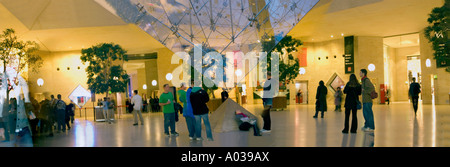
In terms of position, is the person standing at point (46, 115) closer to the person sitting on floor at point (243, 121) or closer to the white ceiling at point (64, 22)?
the person sitting on floor at point (243, 121)

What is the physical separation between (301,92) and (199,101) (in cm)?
2343

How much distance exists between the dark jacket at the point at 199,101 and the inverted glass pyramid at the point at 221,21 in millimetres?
3342

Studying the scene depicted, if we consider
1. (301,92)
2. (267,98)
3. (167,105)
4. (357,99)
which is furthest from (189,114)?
(301,92)

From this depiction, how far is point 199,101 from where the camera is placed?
784 cm

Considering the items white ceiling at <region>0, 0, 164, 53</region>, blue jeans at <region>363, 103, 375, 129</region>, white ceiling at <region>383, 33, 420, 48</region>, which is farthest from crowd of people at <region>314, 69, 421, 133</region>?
white ceiling at <region>383, 33, 420, 48</region>

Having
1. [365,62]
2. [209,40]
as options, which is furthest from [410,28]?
[209,40]

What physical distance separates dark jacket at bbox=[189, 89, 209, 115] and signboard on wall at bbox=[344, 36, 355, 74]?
21800 mm

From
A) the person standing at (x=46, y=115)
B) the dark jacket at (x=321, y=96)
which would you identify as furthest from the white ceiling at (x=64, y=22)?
the dark jacket at (x=321, y=96)

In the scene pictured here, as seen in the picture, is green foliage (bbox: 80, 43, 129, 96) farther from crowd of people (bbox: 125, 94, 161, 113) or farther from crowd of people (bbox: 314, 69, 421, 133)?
crowd of people (bbox: 314, 69, 421, 133)

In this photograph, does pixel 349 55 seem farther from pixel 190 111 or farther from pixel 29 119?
pixel 29 119

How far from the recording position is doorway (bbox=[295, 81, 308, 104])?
30328 mm
